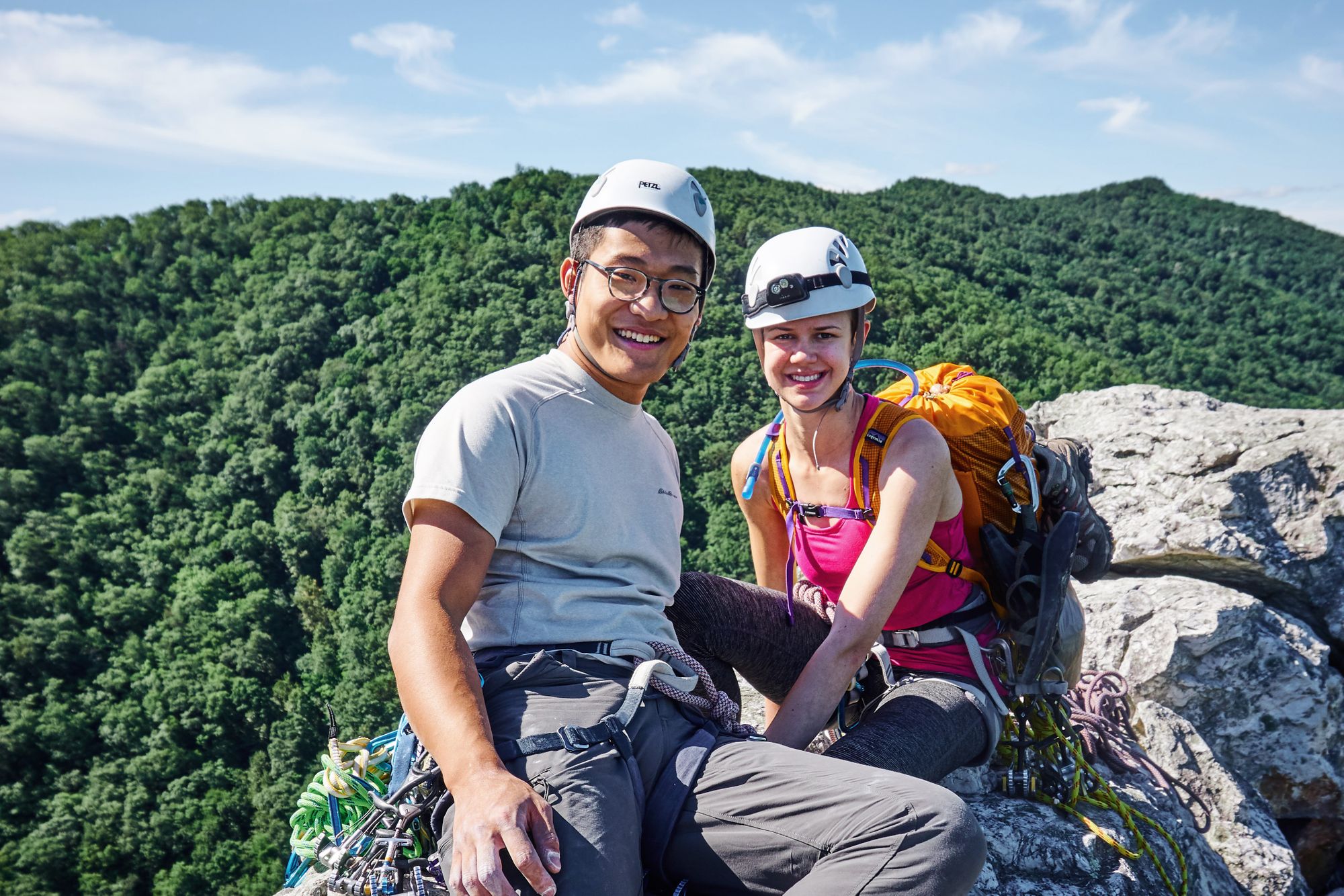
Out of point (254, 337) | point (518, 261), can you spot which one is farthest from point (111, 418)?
point (518, 261)

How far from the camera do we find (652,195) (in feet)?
7.77

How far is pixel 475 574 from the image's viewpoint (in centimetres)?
197

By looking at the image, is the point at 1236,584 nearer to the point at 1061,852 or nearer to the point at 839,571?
the point at 1061,852

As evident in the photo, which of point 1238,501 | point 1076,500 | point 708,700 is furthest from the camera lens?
point 1238,501

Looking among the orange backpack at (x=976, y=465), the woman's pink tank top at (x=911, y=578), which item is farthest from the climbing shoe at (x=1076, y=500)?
the woman's pink tank top at (x=911, y=578)

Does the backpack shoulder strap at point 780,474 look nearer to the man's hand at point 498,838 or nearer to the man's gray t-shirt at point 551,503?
the man's gray t-shirt at point 551,503

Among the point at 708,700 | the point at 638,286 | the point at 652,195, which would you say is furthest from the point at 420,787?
the point at 652,195

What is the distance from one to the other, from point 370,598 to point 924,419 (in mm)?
37567

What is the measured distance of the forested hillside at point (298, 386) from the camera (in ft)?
112

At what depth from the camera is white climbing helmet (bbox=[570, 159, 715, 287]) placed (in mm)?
2369

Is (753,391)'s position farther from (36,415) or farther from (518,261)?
(36,415)

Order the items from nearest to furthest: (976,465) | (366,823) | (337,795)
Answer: (366,823), (337,795), (976,465)

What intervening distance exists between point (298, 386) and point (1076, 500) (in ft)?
172

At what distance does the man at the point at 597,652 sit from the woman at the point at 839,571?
1.68 ft
